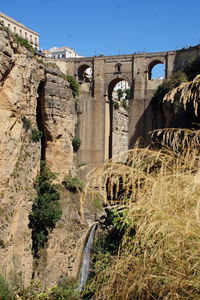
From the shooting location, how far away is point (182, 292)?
2.86 meters

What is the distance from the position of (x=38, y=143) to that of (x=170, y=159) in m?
13.9

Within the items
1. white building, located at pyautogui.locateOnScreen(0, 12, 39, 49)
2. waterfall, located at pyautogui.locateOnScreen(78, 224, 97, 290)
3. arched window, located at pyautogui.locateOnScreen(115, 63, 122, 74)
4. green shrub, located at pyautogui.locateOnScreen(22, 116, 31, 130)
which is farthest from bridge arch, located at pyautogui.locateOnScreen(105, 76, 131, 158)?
white building, located at pyautogui.locateOnScreen(0, 12, 39, 49)

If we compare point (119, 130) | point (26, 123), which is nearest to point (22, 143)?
point (26, 123)

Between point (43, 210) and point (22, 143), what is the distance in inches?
118

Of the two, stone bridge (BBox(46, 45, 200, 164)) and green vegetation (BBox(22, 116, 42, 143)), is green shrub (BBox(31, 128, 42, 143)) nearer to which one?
green vegetation (BBox(22, 116, 42, 143))

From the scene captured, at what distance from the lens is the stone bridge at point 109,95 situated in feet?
83.2

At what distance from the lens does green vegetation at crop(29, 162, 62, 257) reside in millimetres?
16469

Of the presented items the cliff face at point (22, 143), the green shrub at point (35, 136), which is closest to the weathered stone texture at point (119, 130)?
the cliff face at point (22, 143)

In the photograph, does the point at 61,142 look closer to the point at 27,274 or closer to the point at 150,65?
the point at 27,274

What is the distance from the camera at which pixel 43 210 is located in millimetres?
16562

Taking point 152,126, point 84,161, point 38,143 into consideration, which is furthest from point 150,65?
point 38,143

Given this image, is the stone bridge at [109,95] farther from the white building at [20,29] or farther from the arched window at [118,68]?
the white building at [20,29]

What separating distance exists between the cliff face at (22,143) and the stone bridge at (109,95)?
19.2 ft

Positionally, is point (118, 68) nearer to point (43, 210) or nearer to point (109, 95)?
point (109, 95)
